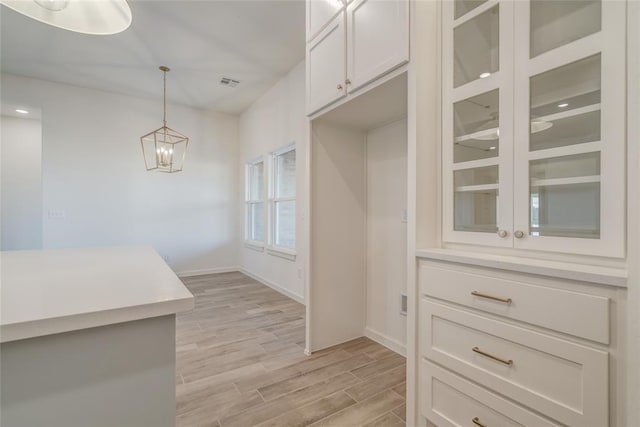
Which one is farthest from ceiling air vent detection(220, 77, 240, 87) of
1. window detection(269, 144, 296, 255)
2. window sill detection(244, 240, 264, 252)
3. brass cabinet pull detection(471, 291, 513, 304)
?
brass cabinet pull detection(471, 291, 513, 304)

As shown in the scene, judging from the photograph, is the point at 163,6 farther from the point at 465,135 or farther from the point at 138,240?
the point at 138,240

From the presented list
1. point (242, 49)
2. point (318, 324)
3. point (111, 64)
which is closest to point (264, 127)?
point (242, 49)

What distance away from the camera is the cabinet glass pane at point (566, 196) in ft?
3.29

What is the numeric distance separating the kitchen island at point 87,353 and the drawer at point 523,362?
1.13 metres

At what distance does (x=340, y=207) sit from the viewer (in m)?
2.47

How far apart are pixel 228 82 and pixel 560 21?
13.0ft

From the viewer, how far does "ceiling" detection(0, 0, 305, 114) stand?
271 centimetres

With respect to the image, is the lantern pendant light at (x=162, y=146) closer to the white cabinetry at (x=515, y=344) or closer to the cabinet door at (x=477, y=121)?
the cabinet door at (x=477, y=121)

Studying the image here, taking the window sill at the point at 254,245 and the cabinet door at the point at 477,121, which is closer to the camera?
the cabinet door at the point at 477,121

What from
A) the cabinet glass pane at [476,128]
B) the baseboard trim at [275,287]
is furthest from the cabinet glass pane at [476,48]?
the baseboard trim at [275,287]

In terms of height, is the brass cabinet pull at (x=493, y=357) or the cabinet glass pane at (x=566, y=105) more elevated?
the cabinet glass pane at (x=566, y=105)

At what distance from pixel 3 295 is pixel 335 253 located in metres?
1.96

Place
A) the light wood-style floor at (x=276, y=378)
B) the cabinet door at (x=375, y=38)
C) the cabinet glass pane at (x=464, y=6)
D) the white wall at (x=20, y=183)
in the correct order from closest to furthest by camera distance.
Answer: the cabinet glass pane at (x=464, y=6) < the cabinet door at (x=375, y=38) < the light wood-style floor at (x=276, y=378) < the white wall at (x=20, y=183)

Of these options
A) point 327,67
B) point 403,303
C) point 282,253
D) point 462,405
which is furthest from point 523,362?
point 282,253
